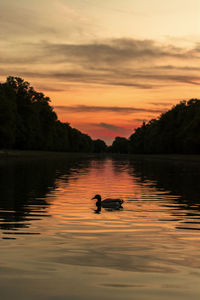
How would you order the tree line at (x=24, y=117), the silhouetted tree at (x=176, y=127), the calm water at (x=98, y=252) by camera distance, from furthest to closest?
the silhouetted tree at (x=176, y=127), the tree line at (x=24, y=117), the calm water at (x=98, y=252)

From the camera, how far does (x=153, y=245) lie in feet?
38.3

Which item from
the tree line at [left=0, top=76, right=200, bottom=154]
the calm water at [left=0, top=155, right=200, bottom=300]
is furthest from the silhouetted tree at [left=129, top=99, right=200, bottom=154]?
the calm water at [left=0, top=155, right=200, bottom=300]

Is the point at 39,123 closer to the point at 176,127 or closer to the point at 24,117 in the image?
the point at 24,117

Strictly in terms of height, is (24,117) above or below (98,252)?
above

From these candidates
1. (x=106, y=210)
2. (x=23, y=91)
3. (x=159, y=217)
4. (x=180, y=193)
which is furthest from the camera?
(x=23, y=91)

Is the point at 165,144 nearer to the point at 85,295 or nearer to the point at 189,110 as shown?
the point at 189,110

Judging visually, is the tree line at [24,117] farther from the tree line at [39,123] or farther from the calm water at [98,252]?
the calm water at [98,252]

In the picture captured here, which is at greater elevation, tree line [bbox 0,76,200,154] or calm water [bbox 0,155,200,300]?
tree line [bbox 0,76,200,154]

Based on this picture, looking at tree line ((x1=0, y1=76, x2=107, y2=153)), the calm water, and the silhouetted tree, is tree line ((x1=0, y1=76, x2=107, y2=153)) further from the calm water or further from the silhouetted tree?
the calm water

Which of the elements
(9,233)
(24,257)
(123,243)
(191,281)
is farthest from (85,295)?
(9,233)

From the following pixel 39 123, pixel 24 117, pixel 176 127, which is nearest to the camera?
pixel 24 117

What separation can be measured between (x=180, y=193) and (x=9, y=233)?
1619cm

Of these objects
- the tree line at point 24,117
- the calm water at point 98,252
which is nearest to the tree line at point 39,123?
the tree line at point 24,117

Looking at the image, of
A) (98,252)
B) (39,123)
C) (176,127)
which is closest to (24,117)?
(39,123)
